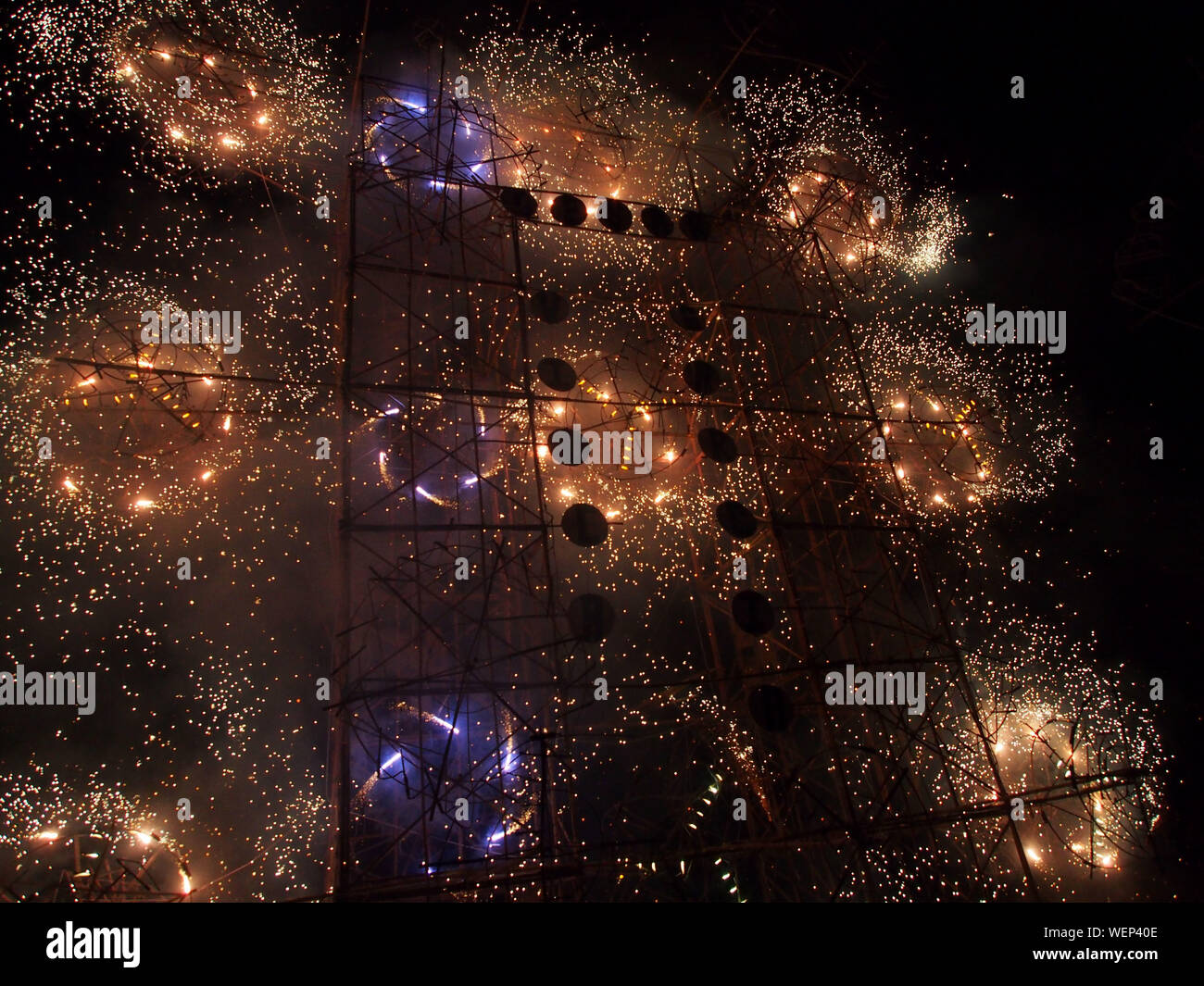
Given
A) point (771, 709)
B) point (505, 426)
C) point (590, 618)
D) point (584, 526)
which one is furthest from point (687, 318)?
point (771, 709)

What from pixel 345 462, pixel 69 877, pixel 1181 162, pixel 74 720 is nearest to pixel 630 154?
pixel 345 462

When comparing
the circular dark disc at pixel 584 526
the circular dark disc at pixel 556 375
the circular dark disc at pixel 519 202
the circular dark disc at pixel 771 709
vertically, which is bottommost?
the circular dark disc at pixel 771 709

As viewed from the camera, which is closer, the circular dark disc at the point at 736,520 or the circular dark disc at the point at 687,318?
the circular dark disc at the point at 736,520

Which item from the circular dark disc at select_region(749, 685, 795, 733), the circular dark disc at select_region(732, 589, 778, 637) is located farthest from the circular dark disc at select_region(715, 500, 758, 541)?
the circular dark disc at select_region(749, 685, 795, 733)

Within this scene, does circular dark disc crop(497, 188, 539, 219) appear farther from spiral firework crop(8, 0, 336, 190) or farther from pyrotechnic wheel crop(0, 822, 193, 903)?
pyrotechnic wheel crop(0, 822, 193, 903)

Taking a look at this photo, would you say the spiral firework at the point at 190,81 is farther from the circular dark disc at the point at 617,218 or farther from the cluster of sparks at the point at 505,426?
the circular dark disc at the point at 617,218

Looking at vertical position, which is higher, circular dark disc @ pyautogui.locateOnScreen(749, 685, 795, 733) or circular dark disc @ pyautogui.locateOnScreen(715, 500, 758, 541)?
circular dark disc @ pyautogui.locateOnScreen(715, 500, 758, 541)

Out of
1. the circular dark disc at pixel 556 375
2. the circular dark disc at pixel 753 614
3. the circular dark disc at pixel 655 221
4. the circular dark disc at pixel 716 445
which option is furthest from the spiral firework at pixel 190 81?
the circular dark disc at pixel 753 614
